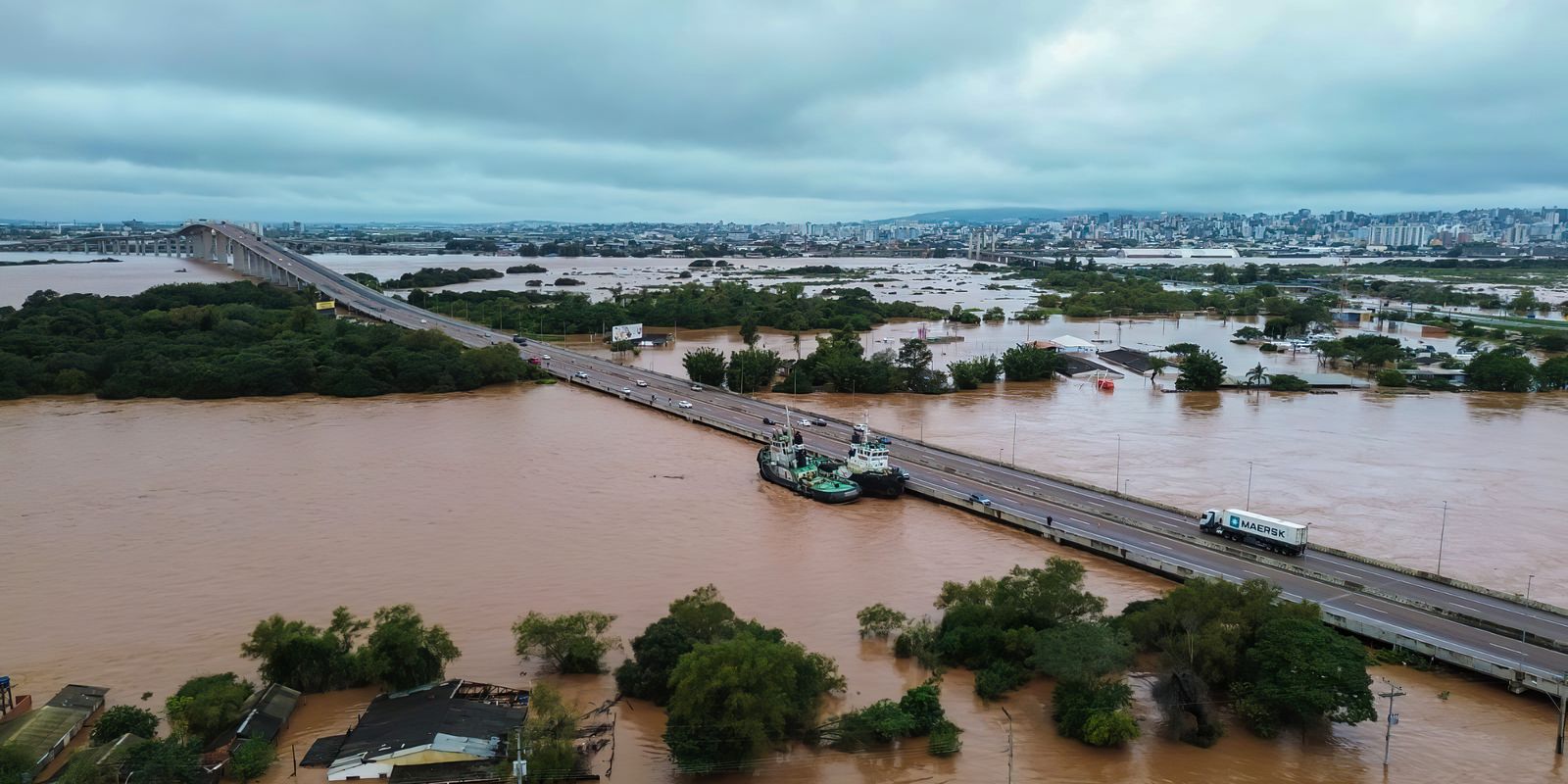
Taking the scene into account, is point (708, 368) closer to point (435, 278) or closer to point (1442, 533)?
point (1442, 533)

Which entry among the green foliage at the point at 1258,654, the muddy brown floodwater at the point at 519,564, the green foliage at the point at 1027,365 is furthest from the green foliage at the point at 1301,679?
the green foliage at the point at 1027,365

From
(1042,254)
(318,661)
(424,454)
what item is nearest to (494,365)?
(424,454)

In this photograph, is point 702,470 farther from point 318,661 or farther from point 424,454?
point 318,661

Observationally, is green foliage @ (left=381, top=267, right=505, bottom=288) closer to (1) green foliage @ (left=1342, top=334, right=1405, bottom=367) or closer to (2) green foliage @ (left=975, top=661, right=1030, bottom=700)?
(1) green foliage @ (left=1342, top=334, right=1405, bottom=367)

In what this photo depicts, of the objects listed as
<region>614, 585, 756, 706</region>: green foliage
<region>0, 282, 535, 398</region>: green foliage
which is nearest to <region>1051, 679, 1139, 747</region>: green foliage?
<region>614, 585, 756, 706</region>: green foliage

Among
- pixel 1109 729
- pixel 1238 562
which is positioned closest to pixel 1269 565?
pixel 1238 562

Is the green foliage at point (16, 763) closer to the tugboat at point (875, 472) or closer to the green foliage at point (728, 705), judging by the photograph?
the green foliage at point (728, 705)

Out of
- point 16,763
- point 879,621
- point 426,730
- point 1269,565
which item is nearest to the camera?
point 16,763
